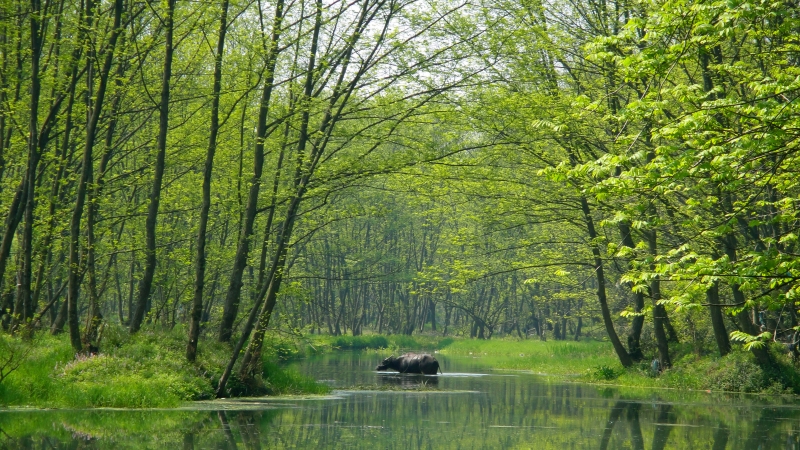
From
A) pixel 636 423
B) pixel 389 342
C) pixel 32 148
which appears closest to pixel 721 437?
pixel 636 423

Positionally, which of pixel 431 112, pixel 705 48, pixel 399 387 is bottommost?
pixel 399 387

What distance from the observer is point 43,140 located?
640 inches

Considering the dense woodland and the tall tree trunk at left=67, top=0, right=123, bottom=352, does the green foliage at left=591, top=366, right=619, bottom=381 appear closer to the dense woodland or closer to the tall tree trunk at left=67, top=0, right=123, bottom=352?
the dense woodland

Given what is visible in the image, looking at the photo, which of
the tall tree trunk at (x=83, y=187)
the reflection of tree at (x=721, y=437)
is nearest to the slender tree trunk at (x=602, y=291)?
the reflection of tree at (x=721, y=437)

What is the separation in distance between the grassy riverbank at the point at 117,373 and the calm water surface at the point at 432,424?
0.72m

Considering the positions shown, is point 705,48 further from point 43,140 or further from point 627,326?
point 627,326

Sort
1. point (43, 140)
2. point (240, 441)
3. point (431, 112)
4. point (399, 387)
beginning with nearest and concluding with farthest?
point (240, 441), point (43, 140), point (431, 112), point (399, 387)

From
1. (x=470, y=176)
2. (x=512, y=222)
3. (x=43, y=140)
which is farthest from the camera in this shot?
(x=512, y=222)

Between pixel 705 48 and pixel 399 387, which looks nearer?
pixel 705 48

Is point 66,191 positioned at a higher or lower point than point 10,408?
higher

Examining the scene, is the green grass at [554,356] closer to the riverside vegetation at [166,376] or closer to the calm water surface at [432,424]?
the riverside vegetation at [166,376]

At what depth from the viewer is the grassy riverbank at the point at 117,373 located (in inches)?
518

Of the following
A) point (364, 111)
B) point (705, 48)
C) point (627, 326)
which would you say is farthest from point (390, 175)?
point (627, 326)

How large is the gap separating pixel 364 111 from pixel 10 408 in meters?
9.71
